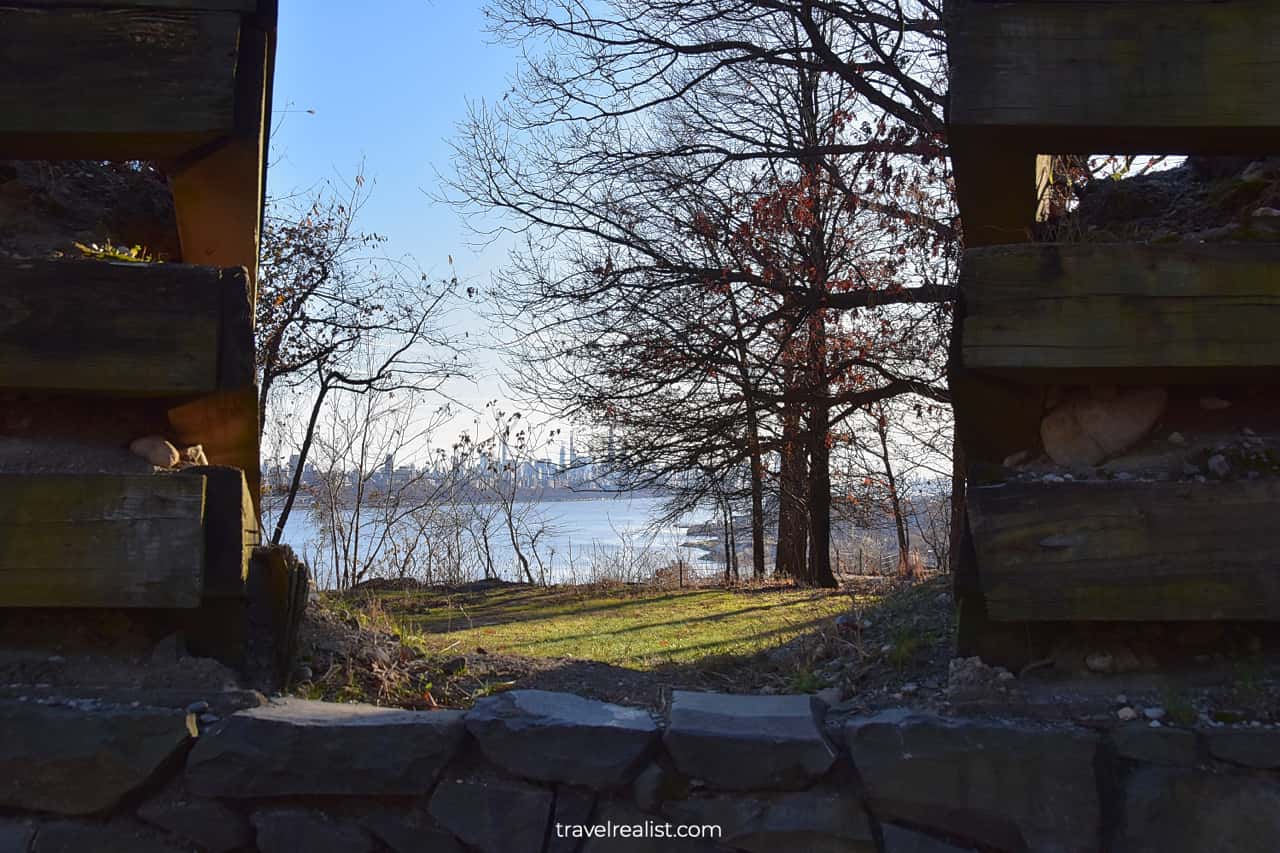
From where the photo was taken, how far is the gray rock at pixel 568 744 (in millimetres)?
2098

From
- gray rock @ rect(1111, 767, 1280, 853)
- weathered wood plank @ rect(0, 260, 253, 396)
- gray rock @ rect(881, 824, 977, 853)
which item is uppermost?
weathered wood plank @ rect(0, 260, 253, 396)

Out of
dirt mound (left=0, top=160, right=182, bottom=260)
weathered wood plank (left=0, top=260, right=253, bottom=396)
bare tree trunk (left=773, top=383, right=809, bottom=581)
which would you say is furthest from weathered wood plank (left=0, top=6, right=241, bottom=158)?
bare tree trunk (left=773, top=383, right=809, bottom=581)

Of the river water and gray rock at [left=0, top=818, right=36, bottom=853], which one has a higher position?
the river water

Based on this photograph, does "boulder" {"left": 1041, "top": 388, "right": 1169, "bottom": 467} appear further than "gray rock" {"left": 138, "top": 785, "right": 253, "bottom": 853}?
Yes

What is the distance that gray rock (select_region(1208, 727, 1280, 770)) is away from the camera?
6.47 ft

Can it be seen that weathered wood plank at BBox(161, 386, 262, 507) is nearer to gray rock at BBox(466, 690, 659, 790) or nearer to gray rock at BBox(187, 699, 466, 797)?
gray rock at BBox(187, 699, 466, 797)

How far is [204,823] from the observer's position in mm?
2146

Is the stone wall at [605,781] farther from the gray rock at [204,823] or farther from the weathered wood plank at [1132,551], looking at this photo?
the weathered wood plank at [1132,551]

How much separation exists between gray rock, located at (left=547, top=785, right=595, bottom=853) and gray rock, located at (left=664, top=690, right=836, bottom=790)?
22cm

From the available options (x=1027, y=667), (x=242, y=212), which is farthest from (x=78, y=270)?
(x=1027, y=667)

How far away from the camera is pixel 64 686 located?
2.29 m

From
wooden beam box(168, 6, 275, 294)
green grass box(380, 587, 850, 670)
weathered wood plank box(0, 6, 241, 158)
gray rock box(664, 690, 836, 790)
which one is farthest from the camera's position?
green grass box(380, 587, 850, 670)

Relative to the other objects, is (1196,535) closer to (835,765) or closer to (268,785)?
(835,765)

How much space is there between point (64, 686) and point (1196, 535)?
273cm
